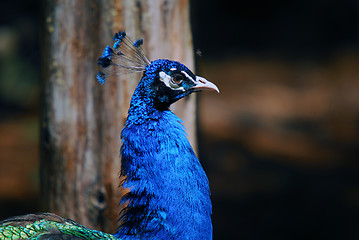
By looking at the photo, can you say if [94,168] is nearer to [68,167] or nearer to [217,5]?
[68,167]

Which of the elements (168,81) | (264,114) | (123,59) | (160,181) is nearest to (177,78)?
(168,81)

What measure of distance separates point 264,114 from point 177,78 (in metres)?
4.64

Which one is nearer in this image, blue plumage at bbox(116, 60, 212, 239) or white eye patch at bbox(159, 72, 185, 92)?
blue plumage at bbox(116, 60, 212, 239)

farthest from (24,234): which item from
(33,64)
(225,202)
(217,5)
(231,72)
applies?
(217,5)

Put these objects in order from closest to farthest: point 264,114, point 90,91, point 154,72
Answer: point 154,72
point 90,91
point 264,114

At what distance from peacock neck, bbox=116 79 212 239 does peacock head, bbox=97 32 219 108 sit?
0.28 ft

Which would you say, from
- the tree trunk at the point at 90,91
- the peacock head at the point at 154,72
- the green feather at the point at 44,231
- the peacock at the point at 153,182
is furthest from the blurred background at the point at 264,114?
the green feather at the point at 44,231

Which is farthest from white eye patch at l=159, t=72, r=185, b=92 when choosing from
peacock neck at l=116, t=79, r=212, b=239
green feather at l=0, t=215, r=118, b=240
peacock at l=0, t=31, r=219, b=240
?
green feather at l=0, t=215, r=118, b=240

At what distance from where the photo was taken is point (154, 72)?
1683 mm

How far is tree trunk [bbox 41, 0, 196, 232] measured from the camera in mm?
1924

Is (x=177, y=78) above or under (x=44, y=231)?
above

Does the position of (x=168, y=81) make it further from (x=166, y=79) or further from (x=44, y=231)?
(x=44, y=231)

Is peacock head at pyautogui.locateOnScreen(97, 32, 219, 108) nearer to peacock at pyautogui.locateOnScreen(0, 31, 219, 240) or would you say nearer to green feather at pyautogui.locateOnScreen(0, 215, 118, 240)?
peacock at pyautogui.locateOnScreen(0, 31, 219, 240)

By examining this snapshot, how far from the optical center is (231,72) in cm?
754
